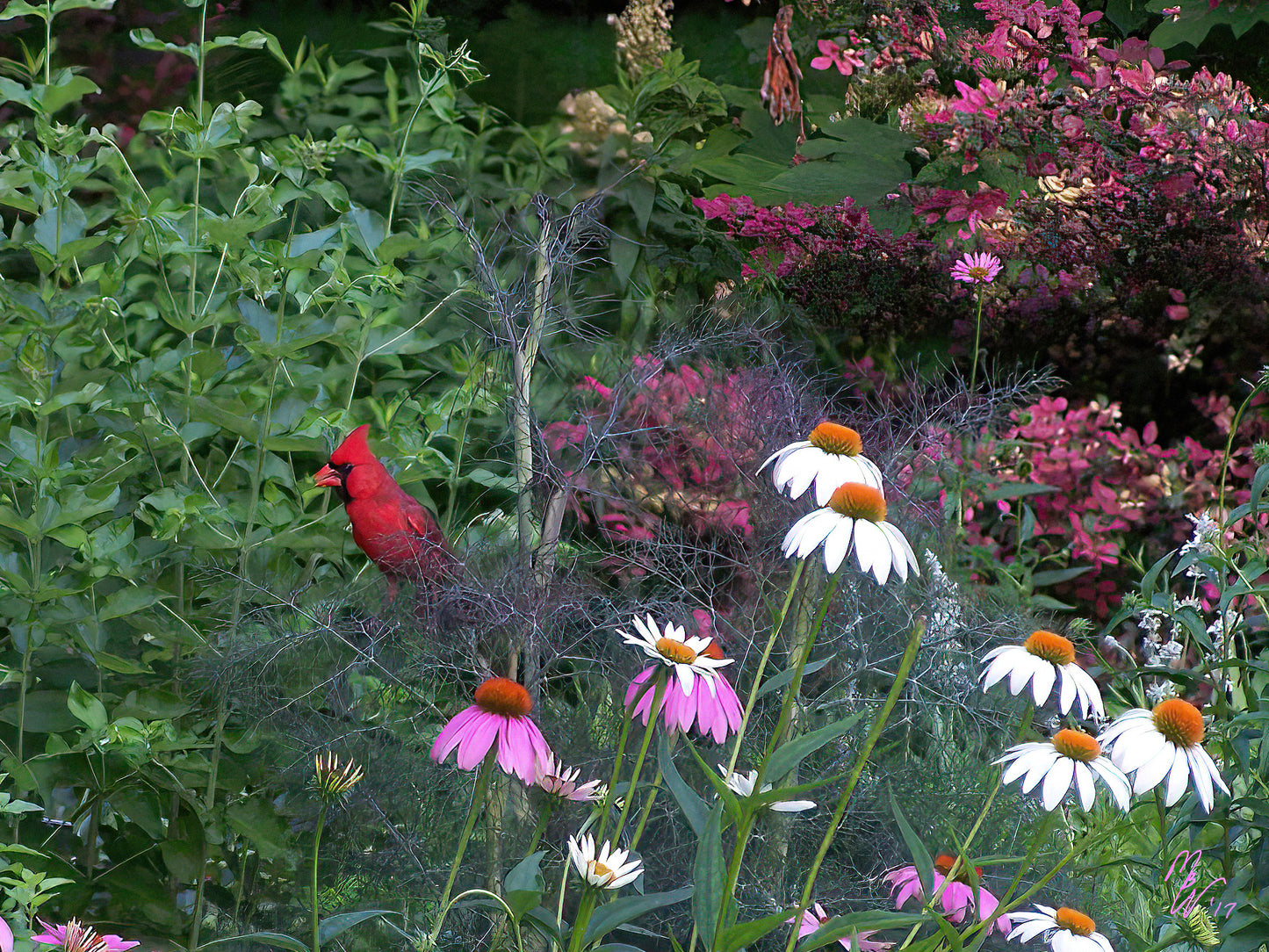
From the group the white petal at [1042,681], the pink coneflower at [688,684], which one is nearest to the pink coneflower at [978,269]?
the pink coneflower at [688,684]

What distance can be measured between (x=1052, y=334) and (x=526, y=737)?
2583mm

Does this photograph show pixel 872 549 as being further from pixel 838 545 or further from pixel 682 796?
pixel 682 796

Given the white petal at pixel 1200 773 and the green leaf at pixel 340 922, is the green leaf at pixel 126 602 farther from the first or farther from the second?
Result: the white petal at pixel 1200 773

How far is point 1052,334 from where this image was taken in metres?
3.17

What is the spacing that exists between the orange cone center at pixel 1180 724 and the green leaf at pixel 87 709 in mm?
1285

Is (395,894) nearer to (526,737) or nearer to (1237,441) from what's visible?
(526,737)

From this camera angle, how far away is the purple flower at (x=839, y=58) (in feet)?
10.1

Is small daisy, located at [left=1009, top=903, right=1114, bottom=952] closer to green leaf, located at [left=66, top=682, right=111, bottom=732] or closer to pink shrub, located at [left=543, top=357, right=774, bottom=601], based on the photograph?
pink shrub, located at [left=543, top=357, right=774, bottom=601]

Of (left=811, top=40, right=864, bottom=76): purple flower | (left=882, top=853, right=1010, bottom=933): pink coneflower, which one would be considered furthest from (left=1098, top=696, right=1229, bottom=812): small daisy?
(left=811, top=40, right=864, bottom=76): purple flower

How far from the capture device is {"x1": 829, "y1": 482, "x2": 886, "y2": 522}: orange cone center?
2.88ft

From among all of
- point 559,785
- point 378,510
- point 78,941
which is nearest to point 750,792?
point 559,785

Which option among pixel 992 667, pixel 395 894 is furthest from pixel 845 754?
pixel 395 894

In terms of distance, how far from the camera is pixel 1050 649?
3.34 ft

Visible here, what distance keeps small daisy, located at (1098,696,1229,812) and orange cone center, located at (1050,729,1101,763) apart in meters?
0.06
